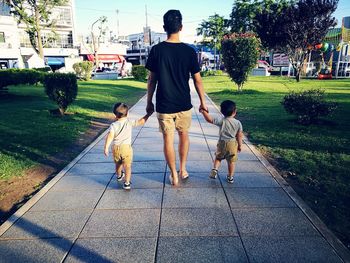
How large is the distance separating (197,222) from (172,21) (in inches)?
102

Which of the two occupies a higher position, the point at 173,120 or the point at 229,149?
the point at 173,120

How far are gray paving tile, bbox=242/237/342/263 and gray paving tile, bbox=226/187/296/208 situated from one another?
0.72 meters

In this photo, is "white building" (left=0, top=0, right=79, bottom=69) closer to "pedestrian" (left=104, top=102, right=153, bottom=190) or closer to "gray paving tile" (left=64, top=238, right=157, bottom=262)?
"pedestrian" (left=104, top=102, right=153, bottom=190)

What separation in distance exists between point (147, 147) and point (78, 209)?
2.78m

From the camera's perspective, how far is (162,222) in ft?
10.7

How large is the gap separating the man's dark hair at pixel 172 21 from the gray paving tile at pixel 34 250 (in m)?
2.87

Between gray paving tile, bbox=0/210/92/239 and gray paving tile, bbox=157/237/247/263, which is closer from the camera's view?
gray paving tile, bbox=157/237/247/263

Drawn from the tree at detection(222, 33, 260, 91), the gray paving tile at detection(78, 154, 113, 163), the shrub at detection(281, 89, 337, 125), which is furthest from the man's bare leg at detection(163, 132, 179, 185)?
the tree at detection(222, 33, 260, 91)

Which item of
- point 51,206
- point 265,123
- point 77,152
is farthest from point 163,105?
point 265,123

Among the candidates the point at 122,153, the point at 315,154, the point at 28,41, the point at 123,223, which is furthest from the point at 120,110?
the point at 28,41

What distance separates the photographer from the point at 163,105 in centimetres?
390

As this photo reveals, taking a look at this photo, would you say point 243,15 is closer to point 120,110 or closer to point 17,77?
point 17,77

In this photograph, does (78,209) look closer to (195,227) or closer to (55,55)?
(195,227)

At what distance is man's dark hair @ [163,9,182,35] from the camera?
146 inches
